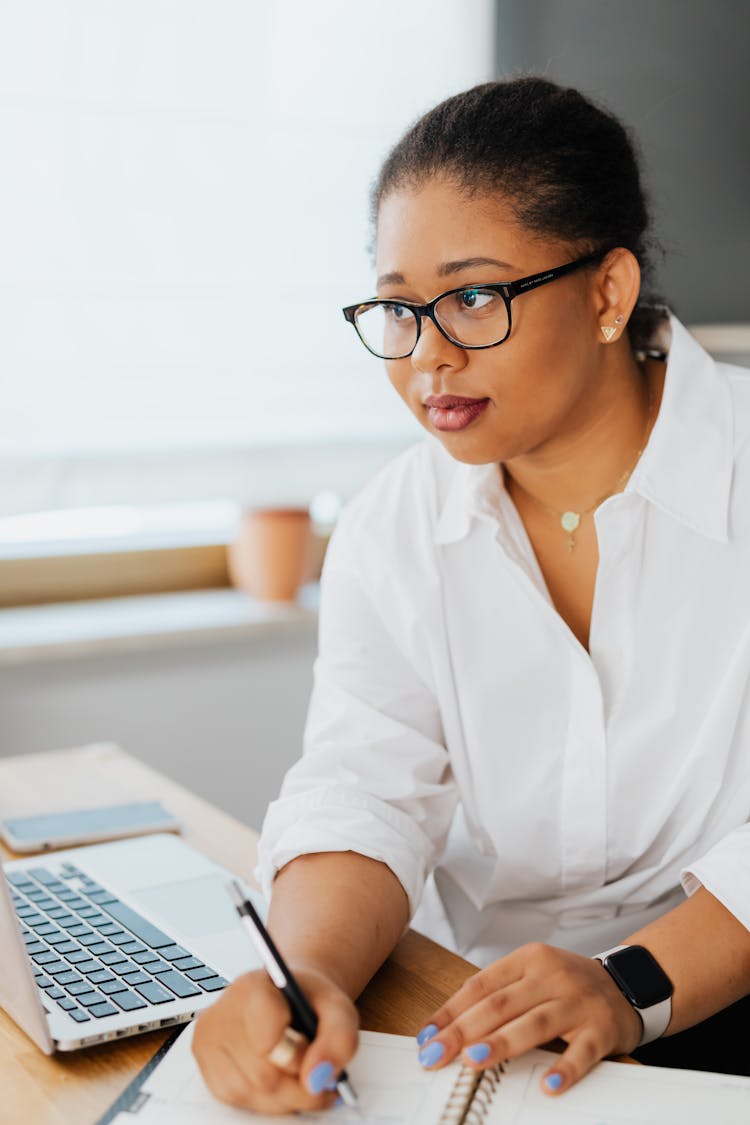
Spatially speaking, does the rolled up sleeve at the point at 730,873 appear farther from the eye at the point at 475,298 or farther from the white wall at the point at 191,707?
the white wall at the point at 191,707

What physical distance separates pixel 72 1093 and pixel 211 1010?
0.10m

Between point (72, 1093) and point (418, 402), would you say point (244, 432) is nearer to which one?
point (418, 402)

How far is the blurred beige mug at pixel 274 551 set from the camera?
2432mm

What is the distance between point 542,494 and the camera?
4.42ft

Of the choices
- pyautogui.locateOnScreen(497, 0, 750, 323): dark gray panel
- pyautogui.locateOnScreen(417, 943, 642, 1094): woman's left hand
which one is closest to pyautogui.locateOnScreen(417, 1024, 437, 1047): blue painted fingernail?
pyautogui.locateOnScreen(417, 943, 642, 1094): woman's left hand

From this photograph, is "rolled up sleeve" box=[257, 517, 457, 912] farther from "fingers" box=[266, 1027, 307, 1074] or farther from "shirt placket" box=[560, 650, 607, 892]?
"fingers" box=[266, 1027, 307, 1074]

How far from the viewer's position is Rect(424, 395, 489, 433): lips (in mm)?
1171

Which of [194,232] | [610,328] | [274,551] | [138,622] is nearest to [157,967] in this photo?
[610,328]

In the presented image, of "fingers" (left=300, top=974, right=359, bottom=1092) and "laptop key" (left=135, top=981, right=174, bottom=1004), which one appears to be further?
"laptop key" (left=135, top=981, right=174, bottom=1004)

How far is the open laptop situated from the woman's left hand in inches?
6.9

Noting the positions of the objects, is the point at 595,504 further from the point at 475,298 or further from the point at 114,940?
the point at 114,940

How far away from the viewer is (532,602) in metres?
1.27

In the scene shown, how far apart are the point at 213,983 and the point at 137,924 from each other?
129 mm

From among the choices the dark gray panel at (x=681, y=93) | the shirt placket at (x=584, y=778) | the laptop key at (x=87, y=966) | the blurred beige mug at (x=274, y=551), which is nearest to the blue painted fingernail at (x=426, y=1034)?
the laptop key at (x=87, y=966)
